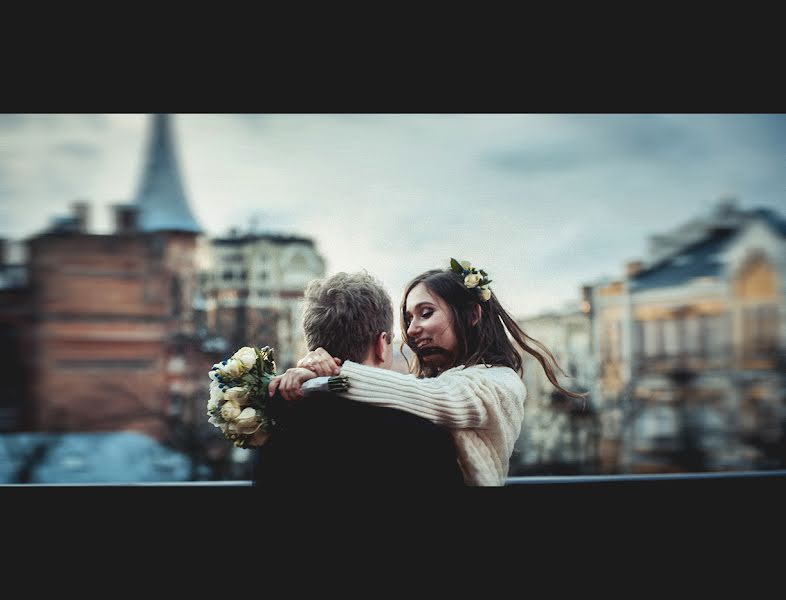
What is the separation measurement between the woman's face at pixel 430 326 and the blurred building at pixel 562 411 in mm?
1814

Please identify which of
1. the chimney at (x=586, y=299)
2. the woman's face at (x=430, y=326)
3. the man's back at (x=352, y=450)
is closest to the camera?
the man's back at (x=352, y=450)

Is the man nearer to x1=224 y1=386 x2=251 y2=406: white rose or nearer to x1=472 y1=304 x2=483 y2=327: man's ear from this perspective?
x1=224 y1=386 x2=251 y2=406: white rose

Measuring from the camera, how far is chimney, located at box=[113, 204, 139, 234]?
327cm

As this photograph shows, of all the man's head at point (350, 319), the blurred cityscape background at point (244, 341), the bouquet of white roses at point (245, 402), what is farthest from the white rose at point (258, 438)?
the blurred cityscape background at point (244, 341)

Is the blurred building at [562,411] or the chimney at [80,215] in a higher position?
the chimney at [80,215]

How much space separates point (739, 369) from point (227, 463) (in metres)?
2.84

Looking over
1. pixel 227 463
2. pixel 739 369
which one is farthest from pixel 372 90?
pixel 739 369

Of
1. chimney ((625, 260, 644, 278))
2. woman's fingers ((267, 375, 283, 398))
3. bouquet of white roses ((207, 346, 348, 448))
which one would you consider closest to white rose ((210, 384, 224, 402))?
bouquet of white roses ((207, 346, 348, 448))

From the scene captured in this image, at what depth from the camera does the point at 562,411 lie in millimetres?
3527

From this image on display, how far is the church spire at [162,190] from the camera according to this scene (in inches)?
128

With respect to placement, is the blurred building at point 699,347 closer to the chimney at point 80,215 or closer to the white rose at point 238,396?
the white rose at point 238,396

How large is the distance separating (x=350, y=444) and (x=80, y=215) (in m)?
2.56

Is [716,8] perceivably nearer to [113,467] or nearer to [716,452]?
[716,452]

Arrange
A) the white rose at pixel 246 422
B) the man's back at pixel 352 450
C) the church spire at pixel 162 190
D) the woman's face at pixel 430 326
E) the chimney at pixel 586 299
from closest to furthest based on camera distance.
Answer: the man's back at pixel 352 450
the white rose at pixel 246 422
the woman's face at pixel 430 326
the church spire at pixel 162 190
the chimney at pixel 586 299
